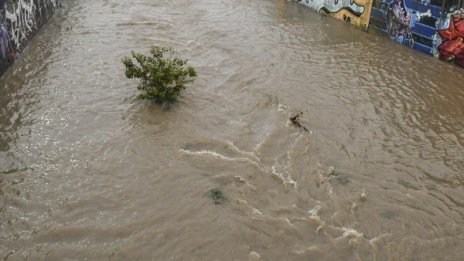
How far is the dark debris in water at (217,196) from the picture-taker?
24.5 feet

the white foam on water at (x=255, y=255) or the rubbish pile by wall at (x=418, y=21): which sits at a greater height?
the rubbish pile by wall at (x=418, y=21)

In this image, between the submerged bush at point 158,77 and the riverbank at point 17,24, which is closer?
the submerged bush at point 158,77

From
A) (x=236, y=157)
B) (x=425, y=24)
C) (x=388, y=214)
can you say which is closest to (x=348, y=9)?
(x=425, y=24)

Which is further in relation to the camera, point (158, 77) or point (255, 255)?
point (158, 77)

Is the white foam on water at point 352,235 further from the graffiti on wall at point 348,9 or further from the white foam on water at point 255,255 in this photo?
the graffiti on wall at point 348,9

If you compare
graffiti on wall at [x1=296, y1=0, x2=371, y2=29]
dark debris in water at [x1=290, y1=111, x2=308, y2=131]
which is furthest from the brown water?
graffiti on wall at [x1=296, y1=0, x2=371, y2=29]

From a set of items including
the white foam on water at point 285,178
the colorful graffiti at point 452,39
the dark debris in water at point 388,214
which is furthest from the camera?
the colorful graffiti at point 452,39

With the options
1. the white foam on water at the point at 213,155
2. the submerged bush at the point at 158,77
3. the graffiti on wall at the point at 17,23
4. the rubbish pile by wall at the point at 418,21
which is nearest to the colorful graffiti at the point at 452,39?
the rubbish pile by wall at the point at 418,21

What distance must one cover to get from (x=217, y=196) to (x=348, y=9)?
43.0 ft

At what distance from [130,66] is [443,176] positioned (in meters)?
7.39

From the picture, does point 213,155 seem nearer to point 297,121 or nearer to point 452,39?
point 297,121

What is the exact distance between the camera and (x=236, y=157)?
868 centimetres

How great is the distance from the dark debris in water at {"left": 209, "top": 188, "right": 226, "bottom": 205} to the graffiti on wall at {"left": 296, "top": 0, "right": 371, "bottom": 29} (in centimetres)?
1199

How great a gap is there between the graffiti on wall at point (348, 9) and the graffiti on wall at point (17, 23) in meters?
11.7
